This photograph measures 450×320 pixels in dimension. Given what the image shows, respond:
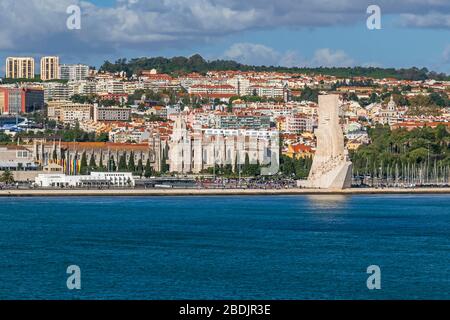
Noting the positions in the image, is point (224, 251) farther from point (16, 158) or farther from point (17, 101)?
point (17, 101)

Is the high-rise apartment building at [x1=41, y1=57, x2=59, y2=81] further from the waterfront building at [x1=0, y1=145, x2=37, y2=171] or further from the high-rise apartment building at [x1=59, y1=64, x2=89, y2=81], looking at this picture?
the waterfront building at [x1=0, y1=145, x2=37, y2=171]

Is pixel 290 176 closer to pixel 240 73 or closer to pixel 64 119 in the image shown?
pixel 64 119

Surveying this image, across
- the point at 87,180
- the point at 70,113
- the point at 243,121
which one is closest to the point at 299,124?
the point at 243,121

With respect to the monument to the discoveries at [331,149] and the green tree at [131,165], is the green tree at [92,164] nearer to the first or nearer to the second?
the green tree at [131,165]

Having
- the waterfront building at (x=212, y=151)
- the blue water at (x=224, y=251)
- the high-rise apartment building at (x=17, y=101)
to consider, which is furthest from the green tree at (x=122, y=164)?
the high-rise apartment building at (x=17, y=101)

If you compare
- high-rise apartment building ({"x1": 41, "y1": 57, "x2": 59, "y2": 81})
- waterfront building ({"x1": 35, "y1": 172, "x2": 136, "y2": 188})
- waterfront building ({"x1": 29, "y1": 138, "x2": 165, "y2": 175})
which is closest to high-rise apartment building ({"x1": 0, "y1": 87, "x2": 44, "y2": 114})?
high-rise apartment building ({"x1": 41, "y1": 57, "x2": 59, "y2": 81})
